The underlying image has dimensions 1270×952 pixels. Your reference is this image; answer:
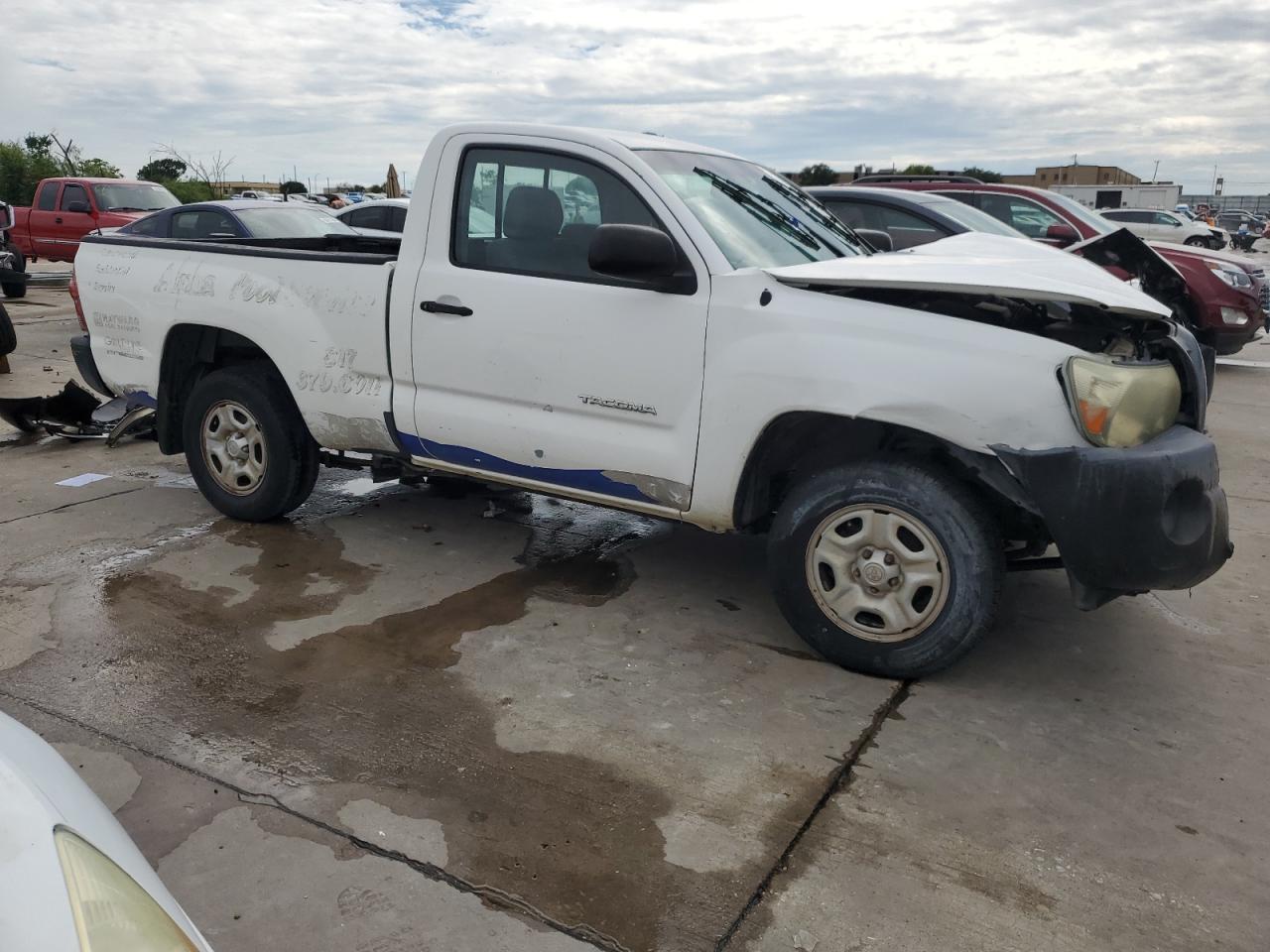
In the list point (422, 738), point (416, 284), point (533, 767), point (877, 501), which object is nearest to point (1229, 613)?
point (877, 501)

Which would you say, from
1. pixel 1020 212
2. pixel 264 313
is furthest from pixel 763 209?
pixel 1020 212

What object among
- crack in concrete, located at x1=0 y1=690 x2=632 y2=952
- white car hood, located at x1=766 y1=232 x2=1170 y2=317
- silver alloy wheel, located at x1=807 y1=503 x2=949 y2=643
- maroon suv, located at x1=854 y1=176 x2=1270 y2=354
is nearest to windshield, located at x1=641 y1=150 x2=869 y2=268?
white car hood, located at x1=766 y1=232 x2=1170 y2=317

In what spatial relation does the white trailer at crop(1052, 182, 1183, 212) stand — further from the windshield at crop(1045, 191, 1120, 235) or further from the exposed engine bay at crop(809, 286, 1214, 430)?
the exposed engine bay at crop(809, 286, 1214, 430)

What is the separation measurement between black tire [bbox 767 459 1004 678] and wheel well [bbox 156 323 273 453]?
2.88m

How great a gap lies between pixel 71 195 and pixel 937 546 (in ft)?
59.2

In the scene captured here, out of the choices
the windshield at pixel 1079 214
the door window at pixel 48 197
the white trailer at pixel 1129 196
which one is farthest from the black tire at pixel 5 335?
the white trailer at pixel 1129 196

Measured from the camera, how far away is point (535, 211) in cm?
423

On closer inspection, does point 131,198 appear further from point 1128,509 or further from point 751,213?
point 1128,509

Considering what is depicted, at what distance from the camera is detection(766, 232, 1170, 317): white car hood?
3344 millimetres

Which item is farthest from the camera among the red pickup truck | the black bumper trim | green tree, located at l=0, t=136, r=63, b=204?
green tree, located at l=0, t=136, r=63, b=204

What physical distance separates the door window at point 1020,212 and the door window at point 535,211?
7279mm

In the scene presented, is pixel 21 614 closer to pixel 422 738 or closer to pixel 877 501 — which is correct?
pixel 422 738

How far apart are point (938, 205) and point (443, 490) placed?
192 inches

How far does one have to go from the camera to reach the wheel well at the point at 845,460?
3.47 metres
